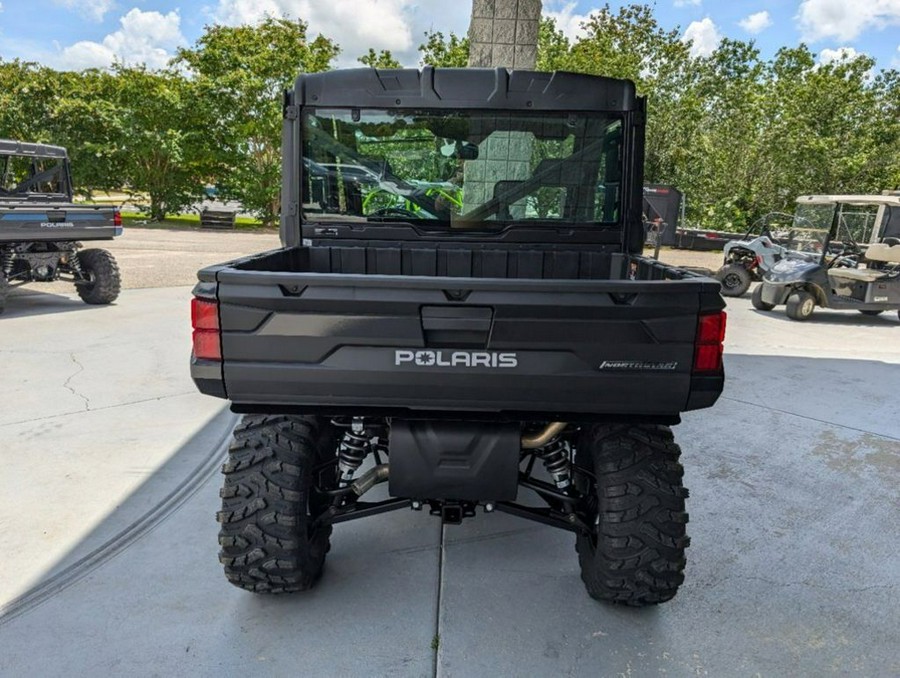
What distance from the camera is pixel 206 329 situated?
6.57ft

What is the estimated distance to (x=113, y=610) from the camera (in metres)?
2.39

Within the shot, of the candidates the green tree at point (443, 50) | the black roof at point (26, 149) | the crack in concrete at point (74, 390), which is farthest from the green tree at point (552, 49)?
the crack in concrete at point (74, 390)

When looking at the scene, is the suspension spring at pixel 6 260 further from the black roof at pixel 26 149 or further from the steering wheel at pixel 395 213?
the steering wheel at pixel 395 213

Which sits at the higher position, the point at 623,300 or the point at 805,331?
the point at 623,300

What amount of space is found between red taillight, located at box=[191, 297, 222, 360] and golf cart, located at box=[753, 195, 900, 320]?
28.1 ft

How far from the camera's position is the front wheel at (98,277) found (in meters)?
7.90

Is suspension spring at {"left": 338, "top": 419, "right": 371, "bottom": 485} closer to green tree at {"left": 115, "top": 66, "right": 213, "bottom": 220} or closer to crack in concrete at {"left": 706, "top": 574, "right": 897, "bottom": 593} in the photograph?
crack in concrete at {"left": 706, "top": 574, "right": 897, "bottom": 593}

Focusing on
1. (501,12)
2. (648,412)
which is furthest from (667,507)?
(501,12)

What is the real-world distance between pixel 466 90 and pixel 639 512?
1.92 m

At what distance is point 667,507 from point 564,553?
755mm

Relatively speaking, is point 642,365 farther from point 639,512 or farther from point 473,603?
point 473,603

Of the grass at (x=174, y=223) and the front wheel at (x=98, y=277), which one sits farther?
the grass at (x=174, y=223)

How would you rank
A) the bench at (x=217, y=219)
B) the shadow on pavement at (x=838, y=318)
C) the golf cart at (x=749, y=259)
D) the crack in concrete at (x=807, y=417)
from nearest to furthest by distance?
the crack in concrete at (x=807, y=417) < the shadow on pavement at (x=838, y=318) < the golf cart at (x=749, y=259) < the bench at (x=217, y=219)

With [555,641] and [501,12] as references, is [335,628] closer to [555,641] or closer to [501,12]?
[555,641]
